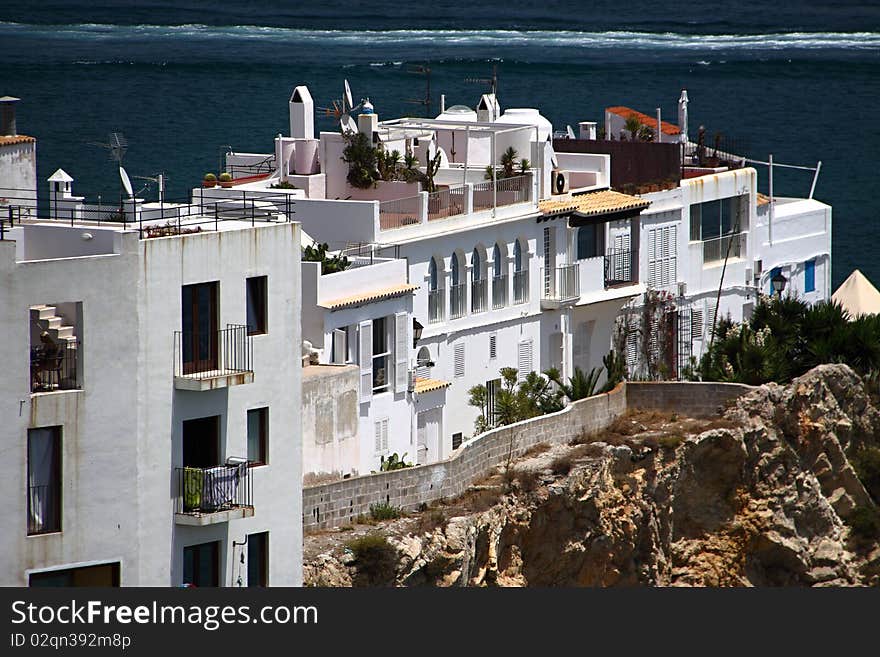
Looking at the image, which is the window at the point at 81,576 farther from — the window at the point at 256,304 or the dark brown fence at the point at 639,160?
the dark brown fence at the point at 639,160

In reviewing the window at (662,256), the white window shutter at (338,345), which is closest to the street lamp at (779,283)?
the window at (662,256)

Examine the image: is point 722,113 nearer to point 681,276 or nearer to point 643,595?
point 681,276

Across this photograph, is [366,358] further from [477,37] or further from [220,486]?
[477,37]

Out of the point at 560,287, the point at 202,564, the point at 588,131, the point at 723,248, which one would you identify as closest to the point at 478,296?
the point at 560,287

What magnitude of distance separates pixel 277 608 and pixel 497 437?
1671 centimetres

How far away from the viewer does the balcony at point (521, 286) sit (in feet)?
174

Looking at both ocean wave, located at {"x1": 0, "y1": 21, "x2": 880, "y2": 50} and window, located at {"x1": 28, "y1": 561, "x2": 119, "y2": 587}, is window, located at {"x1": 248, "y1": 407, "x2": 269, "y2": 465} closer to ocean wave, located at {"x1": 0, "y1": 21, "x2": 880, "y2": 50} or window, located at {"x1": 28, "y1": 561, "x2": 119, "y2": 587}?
window, located at {"x1": 28, "y1": 561, "x2": 119, "y2": 587}

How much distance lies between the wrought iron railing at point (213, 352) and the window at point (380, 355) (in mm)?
11377

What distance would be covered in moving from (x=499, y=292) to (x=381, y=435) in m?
7.56

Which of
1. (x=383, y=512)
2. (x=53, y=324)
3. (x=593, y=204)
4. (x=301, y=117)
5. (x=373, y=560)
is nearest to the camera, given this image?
(x=53, y=324)

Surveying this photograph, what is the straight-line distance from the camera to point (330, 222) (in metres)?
48.6

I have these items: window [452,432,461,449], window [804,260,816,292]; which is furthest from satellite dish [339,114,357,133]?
window [804,260,816,292]

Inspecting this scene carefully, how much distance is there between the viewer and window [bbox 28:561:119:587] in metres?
31.1

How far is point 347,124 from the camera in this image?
5222 cm
